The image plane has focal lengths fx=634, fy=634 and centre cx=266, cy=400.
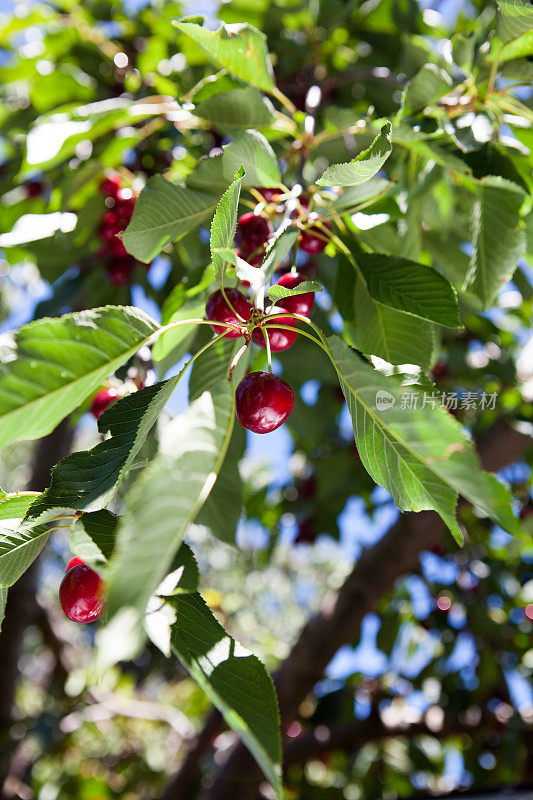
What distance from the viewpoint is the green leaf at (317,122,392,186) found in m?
0.49

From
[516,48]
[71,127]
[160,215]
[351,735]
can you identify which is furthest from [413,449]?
[351,735]

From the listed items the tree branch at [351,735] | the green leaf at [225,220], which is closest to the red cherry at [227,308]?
the green leaf at [225,220]

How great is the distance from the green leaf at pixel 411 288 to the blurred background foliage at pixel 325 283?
64 mm

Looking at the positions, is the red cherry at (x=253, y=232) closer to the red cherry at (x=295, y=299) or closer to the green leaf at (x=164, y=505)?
the red cherry at (x=295, y=299)

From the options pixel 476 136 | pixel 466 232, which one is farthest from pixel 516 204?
pixel 466 232

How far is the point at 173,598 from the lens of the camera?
1.54ft

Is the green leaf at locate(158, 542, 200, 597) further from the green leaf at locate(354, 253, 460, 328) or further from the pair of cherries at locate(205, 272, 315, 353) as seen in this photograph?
the green leaf at locate(354, 253, 460, 328)

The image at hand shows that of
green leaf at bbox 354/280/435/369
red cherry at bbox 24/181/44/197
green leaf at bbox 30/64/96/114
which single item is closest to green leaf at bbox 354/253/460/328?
green leaf at bbox 354/280/435/369

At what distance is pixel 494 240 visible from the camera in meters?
0.76

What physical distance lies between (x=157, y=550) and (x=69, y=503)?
7.1 inches

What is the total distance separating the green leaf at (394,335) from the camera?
0.68m

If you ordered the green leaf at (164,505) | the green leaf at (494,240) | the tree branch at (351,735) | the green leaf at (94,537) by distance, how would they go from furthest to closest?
1. the tree branch at (351,735)
2. the green leaf at (494,240)
3. the green leaf at (94,537)
4. the green leaf at (164,505)

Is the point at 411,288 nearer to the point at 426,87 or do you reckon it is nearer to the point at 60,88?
the point at 426,87

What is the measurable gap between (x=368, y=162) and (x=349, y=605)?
1412 mm
